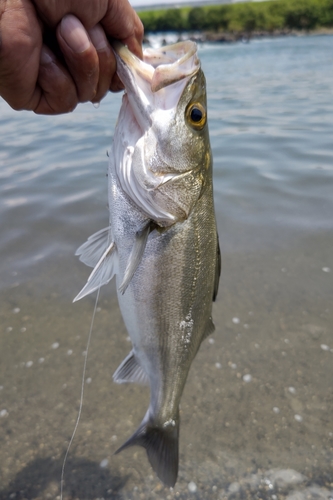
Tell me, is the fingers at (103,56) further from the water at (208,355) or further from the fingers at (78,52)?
the water at (208,355)

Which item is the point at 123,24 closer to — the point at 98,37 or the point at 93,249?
the point at 98,37

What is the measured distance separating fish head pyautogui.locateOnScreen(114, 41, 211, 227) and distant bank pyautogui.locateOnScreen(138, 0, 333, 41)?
8281 centimetres

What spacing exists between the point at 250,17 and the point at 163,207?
104m

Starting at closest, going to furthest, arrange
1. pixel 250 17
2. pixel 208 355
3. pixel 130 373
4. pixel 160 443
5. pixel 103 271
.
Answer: pixel 103 271 < pixel 160 443 < pixel 130 373 < pixel 208 355 < pixel 250 17

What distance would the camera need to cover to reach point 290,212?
5.16 metres

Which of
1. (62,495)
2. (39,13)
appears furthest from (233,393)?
(39,13)

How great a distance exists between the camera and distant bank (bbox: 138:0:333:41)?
83812mm

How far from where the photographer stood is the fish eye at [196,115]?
1.75 m

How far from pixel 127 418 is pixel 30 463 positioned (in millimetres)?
654

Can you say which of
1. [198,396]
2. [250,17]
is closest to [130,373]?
[198,396]

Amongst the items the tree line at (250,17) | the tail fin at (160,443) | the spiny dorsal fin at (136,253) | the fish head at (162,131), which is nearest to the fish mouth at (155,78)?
the fish head at (162,131)

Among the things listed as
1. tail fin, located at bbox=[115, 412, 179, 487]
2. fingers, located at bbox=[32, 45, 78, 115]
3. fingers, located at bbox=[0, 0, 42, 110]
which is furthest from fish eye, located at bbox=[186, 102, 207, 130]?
tail fin, located at bbox=[115, 412, 179, 487]

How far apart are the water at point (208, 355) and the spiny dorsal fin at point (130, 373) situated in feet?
2.23

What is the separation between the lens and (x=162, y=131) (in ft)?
5.69
